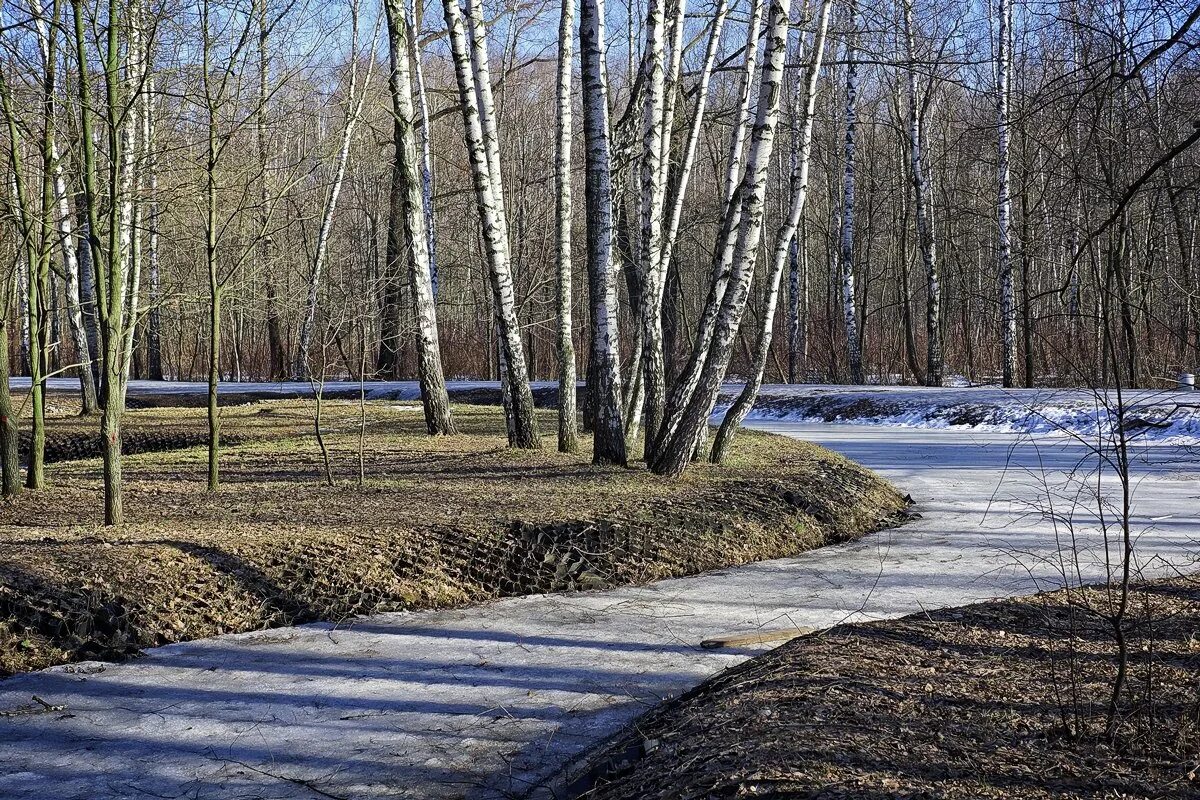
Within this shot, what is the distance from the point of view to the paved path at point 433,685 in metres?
3.70

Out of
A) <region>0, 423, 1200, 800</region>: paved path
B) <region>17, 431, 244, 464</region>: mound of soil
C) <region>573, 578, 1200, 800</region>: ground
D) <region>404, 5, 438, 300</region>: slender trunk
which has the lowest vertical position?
<region>0, 423, 1200, 800</region>: paved path

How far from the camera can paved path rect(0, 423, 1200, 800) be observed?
12.1 ft

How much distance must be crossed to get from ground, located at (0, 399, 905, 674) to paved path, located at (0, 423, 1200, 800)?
0.22 m

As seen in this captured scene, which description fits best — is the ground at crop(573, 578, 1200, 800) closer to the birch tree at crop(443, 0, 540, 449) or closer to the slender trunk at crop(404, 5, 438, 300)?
the birch tree at crop(443, 0, 540, 449)

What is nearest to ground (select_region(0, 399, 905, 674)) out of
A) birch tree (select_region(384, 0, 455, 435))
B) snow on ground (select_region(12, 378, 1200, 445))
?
birch tree (select_region(384, 0, 455, 435))

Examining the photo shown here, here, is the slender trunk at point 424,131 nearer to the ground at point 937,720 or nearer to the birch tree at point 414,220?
the birch tree at point 414,220

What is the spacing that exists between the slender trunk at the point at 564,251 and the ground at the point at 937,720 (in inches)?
235

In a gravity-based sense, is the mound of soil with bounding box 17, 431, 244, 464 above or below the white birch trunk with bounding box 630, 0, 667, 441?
below

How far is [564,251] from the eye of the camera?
10.7m

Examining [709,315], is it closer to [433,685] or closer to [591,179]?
[591,179]

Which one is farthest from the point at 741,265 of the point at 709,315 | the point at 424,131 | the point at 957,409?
the point at 424,131

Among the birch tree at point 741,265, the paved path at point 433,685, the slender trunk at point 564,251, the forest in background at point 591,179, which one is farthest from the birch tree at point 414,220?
the paved path at point 433,685

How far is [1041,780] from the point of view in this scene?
276cm

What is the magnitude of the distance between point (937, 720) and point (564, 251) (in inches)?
317
